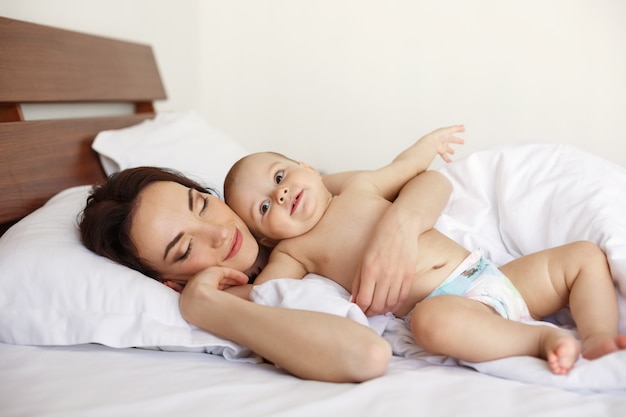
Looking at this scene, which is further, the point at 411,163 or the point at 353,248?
the point at 411,163

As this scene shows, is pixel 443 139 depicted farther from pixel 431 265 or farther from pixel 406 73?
pixel 406 73

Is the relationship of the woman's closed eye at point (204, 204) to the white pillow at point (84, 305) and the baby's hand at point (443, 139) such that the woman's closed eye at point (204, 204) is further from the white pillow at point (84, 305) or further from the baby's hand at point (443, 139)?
the baby's hand at point (443, 139)

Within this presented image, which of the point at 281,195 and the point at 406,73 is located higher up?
the point at 406,73

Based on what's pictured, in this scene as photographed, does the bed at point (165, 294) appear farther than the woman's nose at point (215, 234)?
No

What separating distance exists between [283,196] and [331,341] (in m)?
0.42

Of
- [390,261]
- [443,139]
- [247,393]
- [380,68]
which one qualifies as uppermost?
[380,68]

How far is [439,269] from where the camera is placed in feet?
4.07

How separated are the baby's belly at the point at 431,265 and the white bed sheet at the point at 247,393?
0.59 feet

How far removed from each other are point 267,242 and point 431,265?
1.35 ft

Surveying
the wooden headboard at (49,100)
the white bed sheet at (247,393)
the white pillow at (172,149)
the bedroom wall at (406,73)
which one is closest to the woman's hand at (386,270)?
the white bed sheet at (247,393)

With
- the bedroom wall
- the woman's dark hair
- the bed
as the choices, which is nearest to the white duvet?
the bed

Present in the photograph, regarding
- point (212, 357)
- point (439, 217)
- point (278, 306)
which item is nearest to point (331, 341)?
point (278, 306)

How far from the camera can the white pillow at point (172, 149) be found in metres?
1.81

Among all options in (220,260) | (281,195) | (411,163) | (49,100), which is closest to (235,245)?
(220,260)
